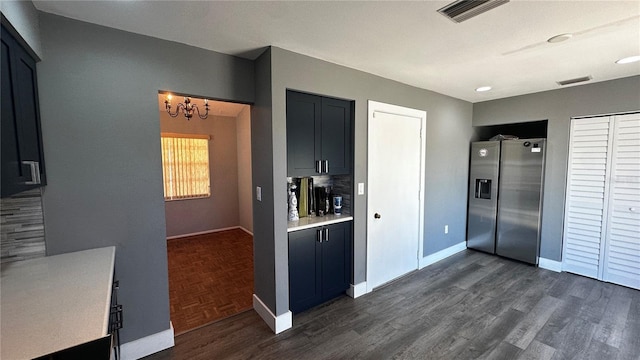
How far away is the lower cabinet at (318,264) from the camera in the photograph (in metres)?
2.49

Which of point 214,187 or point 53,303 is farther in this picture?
point 214,187

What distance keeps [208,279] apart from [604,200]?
4.89 meters

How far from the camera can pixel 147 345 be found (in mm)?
2055

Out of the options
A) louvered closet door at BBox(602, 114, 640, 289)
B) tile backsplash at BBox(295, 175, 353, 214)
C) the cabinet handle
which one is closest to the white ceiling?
louvered closet door at BBox(602, 114, 640, 289)

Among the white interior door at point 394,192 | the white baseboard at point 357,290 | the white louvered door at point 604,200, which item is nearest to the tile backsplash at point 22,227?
the white baseboard at point 357,290

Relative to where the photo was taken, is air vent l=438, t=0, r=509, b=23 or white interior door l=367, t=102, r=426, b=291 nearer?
air vent l=438, t=0, r=509, b=23

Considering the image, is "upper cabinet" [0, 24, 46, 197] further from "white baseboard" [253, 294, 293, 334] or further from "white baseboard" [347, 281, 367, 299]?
"white baseboard" [347, 281, 367, 299]

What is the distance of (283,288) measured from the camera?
2.37 m

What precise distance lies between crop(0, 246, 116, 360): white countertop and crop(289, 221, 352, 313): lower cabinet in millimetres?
1395

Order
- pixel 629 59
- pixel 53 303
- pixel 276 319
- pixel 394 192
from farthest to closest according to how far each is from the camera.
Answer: pixel 394 192
pixel 629 59
pixel 276 319
pixel 53 303

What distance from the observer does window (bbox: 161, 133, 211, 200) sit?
16.4 feet

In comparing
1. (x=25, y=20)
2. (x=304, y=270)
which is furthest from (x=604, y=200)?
(x=25, y=20)

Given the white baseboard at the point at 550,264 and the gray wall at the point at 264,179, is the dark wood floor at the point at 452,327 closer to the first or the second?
the white baseboard at the point at 550,264

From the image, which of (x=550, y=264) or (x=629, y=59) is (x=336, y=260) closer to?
(x=550, y=264)
